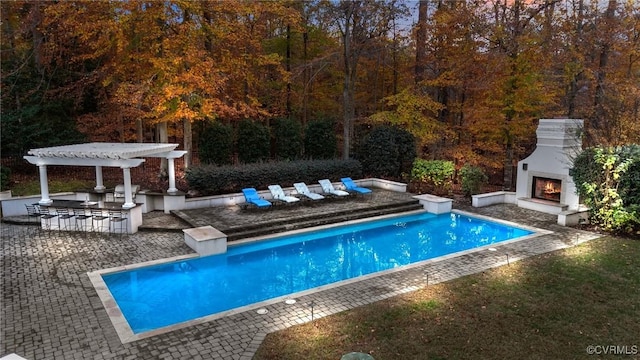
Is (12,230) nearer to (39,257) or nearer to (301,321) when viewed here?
(39,257)

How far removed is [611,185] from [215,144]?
15.9 metres

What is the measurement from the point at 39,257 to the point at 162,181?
7.24m

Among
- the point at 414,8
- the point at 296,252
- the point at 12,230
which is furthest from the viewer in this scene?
the point at 414,8

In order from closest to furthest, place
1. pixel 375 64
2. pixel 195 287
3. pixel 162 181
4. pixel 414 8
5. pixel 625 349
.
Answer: pixel 625 349
pixel 195 287
pixel 162 181
pixel 414 8
pixel 375 64

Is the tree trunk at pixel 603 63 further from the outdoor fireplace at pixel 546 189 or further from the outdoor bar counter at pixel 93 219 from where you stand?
the outdoor bar counter at pixel 93 219

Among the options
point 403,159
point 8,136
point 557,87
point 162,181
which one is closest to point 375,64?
point 403,159

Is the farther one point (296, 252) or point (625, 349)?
point (296, 252)

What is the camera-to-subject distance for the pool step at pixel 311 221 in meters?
12.0

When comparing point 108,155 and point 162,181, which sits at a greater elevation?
point 108,155

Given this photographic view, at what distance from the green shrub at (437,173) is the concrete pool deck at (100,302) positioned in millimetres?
5907

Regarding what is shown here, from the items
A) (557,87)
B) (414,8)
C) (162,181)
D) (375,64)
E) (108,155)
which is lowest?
(162,181)

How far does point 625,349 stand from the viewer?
595 cm

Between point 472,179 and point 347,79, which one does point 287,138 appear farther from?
point 472,179

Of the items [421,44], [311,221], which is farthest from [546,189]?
[421,44]
